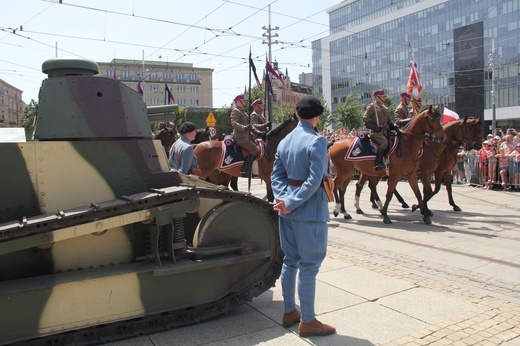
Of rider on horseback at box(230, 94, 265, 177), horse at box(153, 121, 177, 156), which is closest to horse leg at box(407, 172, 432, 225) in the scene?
rider on horseback at box(230, 94, 265, 177)

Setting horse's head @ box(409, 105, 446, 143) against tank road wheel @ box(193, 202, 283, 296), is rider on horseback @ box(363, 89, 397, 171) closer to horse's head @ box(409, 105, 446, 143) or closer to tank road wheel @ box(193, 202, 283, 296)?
horse's head @ box(409, 105, 446, 143)

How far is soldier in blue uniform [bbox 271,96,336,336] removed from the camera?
167 inches

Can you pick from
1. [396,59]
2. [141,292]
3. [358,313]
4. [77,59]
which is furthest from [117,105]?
[396,59]

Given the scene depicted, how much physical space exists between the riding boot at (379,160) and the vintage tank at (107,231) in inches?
254

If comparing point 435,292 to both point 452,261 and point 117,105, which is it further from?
point 117,105

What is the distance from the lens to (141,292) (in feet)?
14.6

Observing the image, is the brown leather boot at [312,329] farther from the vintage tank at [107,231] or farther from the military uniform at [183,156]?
the military uniform at [183,156]

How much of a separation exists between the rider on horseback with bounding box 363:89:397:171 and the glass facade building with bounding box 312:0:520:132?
52565mm

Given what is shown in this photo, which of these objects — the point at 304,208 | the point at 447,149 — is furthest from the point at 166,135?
the point at 304,208

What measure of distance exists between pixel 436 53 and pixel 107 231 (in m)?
88.9

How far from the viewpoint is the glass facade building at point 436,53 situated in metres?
71.4

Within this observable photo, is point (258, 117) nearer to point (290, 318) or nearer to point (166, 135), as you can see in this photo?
point (166, 135)

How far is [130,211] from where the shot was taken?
4.33 metres

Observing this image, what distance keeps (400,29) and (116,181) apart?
9515 cm
